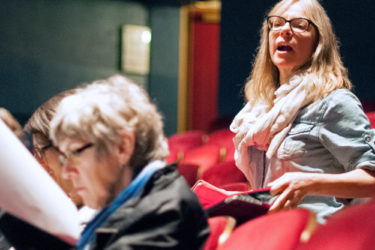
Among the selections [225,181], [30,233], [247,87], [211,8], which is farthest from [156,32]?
[30,233]

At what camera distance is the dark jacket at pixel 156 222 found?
0.69 metres

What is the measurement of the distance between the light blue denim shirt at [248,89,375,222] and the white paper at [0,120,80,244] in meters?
0.51

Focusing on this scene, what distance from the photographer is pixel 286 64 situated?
119cm

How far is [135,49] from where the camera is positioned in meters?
Answer: 4.16

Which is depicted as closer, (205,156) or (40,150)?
(40,150)

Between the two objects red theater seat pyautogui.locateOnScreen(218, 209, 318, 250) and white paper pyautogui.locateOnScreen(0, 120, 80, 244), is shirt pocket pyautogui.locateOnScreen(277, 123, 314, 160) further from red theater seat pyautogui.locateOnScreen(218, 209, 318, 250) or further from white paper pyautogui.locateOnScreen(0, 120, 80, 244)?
white paper pyautogui.locateOnScreen(0, 120, 80, 244)

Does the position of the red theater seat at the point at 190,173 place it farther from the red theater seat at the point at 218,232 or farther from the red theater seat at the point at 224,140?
the red theater seat at the point at 218,232

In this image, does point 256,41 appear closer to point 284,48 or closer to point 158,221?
point 284,48

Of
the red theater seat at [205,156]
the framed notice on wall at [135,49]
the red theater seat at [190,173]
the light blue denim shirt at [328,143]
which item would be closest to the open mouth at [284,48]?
the light blue denim shirt at [328,143]

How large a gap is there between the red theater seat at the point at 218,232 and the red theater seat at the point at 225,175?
950 mm

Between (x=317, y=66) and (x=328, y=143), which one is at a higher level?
(x=317, y=66)

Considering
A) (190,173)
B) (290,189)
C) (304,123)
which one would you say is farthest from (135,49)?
(290,189)

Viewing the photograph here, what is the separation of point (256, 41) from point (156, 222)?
2.06 m

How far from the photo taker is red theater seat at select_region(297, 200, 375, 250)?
63 centimetres
